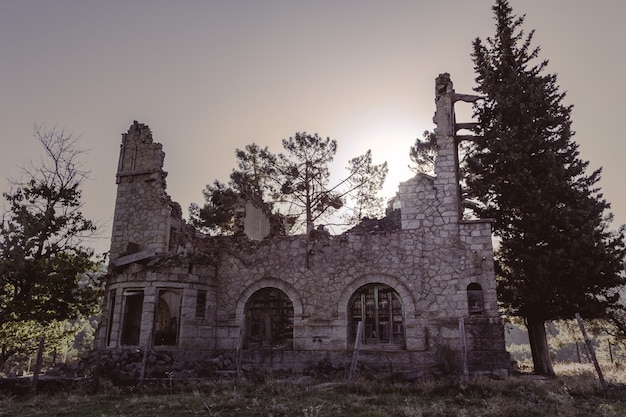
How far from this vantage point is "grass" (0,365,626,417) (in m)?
8.03

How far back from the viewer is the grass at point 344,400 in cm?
803

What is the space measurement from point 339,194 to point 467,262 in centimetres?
1096

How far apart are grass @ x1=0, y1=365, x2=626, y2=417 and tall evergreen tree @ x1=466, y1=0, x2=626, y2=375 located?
270cm

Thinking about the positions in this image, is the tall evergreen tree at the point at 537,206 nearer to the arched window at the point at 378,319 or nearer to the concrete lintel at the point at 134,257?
the arched window at the point at 378,319

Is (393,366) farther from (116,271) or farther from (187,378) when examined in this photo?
(116,271)

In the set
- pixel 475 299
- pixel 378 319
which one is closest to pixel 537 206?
pixel 475 299

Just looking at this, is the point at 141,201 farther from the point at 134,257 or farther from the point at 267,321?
the point at 267,321

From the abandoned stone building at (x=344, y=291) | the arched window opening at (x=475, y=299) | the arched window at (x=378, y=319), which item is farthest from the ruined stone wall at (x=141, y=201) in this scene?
the arched window opening at (x=475, y=299)

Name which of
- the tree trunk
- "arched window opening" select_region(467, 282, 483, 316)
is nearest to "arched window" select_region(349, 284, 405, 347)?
"arched window opening" select_region(467, 282, 483, 316)

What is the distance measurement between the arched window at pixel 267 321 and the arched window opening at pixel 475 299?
5.41m

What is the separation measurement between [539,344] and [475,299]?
3085 millimetres

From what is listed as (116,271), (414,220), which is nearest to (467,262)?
(414,220)

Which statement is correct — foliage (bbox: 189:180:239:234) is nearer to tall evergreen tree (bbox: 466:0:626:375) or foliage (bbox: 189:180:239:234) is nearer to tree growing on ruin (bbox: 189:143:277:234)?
tree growing on ruin (bbox: 189:143:277:234)

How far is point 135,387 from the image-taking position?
11750mm
